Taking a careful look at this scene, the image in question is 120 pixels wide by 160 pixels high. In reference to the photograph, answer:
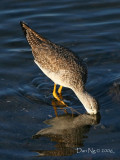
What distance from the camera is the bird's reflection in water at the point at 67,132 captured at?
8.09 metres

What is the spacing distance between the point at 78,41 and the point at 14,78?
2.77 meters

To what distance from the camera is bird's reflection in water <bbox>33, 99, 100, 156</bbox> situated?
26.5 ft

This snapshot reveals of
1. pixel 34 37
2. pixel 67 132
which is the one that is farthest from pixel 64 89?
pixel 67 132

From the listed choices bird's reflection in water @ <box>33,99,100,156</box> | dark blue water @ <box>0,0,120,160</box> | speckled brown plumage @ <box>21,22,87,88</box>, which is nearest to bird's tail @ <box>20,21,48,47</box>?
speckled brown plumage @ <box>21,22,87,88</box>

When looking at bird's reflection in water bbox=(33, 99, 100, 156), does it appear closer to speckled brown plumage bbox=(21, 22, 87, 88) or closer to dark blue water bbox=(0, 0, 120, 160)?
dark blue water bbox=(0, 0, 120, 160)

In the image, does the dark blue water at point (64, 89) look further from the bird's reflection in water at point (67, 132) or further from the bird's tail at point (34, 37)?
the bird's tail at point (34, 37)

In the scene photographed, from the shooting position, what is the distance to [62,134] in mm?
8680

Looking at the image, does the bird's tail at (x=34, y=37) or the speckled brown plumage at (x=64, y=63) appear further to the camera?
the bird's tail at (x=34, y=37)

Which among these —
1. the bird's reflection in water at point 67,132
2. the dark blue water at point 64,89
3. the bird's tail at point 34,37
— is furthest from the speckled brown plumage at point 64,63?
the bird's reflection in water at point 67,132

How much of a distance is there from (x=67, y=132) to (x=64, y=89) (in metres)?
2.01

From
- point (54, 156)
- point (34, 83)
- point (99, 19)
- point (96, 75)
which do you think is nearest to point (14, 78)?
point (34, 83)

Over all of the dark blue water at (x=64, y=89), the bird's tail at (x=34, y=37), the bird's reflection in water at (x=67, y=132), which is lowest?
the bird's reflection in water at (x=67, y=132)

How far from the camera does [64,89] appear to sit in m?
10.6

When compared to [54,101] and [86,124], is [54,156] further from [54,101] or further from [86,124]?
[54,101]
